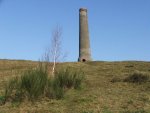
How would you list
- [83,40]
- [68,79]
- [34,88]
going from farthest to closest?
[83,40]
[68,79]
[34,88]

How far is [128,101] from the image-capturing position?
1023 cm

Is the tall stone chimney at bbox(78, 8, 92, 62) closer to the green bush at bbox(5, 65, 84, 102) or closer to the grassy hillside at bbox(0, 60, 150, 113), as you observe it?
the grassy hillside at bbox(0, 60, 150, 113)

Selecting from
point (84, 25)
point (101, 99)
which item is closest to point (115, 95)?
point (101, 99)

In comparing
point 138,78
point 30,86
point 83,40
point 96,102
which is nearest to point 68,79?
point 30,86

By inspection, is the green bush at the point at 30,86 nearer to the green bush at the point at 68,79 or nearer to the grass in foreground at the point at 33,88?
the grass in foreground at the point at 33,88

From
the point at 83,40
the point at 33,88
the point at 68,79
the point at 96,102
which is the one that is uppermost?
the point at 83,40

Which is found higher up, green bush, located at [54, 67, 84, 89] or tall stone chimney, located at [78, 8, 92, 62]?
tall stone chimney, located at [78, 8, 92, 62]

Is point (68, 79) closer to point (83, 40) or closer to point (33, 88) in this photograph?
point (33, 88)

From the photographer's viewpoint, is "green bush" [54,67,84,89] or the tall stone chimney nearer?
"green bush" [54,67,84,89]

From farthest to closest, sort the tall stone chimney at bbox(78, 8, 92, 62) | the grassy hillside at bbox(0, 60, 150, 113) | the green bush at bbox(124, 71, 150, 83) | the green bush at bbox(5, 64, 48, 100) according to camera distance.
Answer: the tall stone chimney at bbox(78, 8, 92, 62) → the green bush at bbox(124, 71, 150, 83) → the green bush at bbox(5, 64, 48, 100) → the grassy hillside at bbox(0, 60, 150, 113)

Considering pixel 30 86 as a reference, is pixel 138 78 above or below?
above

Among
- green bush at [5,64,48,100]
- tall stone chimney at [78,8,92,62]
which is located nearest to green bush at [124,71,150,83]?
green bush at [5,64,48,100]

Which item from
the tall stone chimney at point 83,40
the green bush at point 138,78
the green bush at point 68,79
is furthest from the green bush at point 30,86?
the tall stone chimney at point 83,40

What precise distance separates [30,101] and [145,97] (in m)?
3.07
